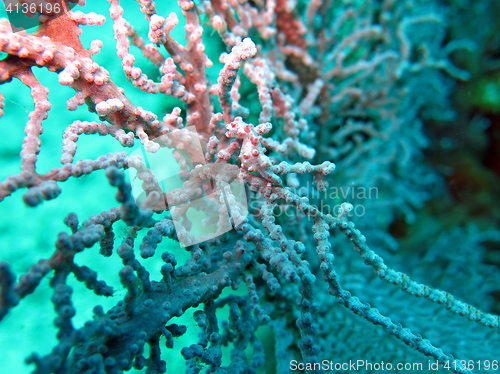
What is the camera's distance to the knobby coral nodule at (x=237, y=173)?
0.93m

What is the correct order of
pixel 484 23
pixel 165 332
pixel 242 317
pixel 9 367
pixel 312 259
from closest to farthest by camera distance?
pixel 165 332 → pixel 9 367 → pixel 242 317 → pixel 312 259 → pixel 484 23

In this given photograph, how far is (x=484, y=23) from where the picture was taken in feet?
7.88

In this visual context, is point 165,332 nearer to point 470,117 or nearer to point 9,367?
point 9,367

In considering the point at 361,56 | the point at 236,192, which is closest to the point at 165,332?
the point at 236,192

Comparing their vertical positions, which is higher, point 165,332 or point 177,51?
point 177,51

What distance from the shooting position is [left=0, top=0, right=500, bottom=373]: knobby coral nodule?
926 mm

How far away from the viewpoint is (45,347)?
1.39 m

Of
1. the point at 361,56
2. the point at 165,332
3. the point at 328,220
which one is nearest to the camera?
the point at 165,332

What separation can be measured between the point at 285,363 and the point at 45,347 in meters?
1.24

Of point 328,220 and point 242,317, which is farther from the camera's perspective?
point 242,317

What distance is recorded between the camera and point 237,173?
129 cm

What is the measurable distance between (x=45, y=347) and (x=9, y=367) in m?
0.16

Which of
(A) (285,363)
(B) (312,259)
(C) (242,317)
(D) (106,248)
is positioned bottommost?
(A) (285,363)

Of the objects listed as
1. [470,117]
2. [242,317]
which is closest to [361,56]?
[470,117]
